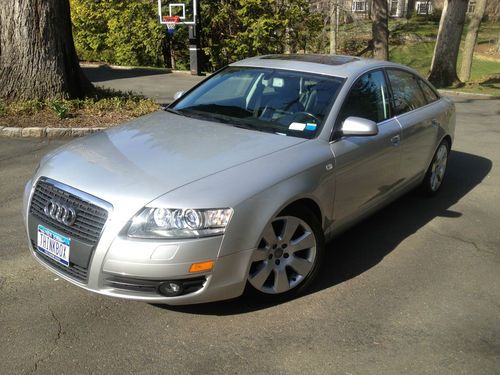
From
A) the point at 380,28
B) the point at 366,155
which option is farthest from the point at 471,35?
the point at 366,155

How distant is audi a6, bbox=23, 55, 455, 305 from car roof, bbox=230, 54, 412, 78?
0.02 meters

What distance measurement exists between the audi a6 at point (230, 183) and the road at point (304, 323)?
0.85 feet

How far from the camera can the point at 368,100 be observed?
14.6ft

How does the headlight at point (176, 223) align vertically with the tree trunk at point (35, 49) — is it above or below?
below

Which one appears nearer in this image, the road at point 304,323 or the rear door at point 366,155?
the road at point 304,323

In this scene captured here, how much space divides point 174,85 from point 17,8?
20.3 ft

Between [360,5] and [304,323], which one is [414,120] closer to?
[304,323]

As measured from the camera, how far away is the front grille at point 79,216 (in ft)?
9.74

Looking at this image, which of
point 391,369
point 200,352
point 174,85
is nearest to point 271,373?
point 200,352

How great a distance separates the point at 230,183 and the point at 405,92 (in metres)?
2.74

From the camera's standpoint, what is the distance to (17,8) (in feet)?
25.5

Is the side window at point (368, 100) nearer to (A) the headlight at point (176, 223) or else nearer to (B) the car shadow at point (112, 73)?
(A) the headlight at point (176, 223)

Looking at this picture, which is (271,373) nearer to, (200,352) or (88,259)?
(200,352)

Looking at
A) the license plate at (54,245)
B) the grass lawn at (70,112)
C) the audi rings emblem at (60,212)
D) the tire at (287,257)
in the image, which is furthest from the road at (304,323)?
the grass lawn at (70,112)
